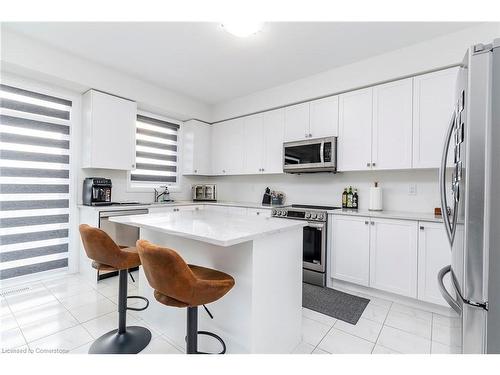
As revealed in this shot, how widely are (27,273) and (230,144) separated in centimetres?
330

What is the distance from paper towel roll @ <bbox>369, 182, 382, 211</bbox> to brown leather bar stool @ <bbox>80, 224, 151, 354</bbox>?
268 centimetres

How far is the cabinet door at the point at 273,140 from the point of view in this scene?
12.6ft

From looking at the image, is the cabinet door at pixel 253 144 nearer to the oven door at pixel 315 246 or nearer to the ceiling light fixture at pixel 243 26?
the oven door at pixel 315 246

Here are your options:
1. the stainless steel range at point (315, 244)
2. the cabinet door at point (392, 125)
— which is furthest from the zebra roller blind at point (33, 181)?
the cabinet door at point (392, 125)

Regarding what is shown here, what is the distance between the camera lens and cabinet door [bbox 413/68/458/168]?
8.26 ft

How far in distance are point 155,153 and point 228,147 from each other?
1.27 m

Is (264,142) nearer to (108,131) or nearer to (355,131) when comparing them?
(355,131)

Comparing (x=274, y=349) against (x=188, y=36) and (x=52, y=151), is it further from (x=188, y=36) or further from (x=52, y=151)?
(x=52, y=151)

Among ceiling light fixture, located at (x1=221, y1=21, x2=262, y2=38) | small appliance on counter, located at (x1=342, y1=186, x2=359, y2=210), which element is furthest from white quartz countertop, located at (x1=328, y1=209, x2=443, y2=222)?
ceiling light fixture, located at (x1=221, y1=21, x2=262, y2=38)

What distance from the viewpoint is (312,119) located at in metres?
3.48

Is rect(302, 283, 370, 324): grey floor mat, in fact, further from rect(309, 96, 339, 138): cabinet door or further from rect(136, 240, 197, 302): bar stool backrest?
rect(309, 96, 339, 138): cabinet door
